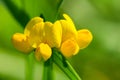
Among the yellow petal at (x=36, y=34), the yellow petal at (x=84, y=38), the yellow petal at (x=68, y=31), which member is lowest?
the yellow petal at (x=84, y=38)

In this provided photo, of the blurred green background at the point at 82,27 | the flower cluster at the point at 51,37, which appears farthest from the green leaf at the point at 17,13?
the flower cluster at the point at 51,37

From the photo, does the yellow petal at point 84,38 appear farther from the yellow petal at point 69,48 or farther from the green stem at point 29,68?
the green stem at point 29,68

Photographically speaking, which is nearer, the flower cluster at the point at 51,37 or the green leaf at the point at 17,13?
the flower cluster at the point at 51,37

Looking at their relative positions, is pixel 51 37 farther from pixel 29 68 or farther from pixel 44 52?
pixel 29 68

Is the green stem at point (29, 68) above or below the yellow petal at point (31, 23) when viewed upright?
below

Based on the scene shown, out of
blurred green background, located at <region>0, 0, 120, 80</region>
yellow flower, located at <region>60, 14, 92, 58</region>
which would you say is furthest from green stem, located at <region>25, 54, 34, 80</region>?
yellow flower, located at <region>60, 14, 92, 58</region>

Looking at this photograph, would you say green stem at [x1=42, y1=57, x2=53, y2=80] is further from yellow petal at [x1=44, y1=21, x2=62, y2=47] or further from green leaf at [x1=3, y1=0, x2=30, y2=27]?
green leaf at [x1=3, y1=0, x2=30, y2=27]

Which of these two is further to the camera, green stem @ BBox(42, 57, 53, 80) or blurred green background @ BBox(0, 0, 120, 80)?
blurred green background @ BBox(0, 0, 120, 80)
